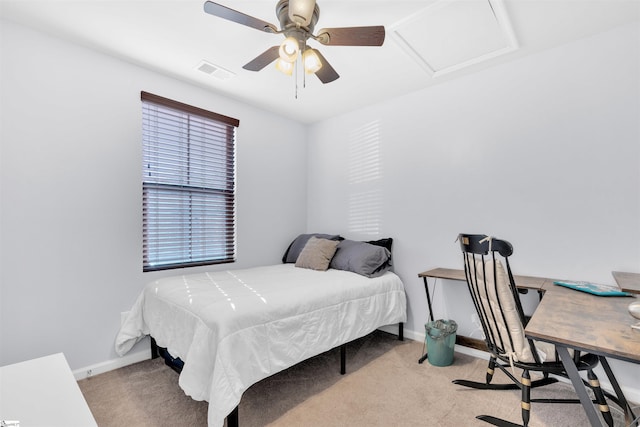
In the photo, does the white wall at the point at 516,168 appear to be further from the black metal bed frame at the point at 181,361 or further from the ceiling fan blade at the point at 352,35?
the ceiling fan blade at the point at 352,35

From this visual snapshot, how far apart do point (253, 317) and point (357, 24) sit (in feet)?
6.75

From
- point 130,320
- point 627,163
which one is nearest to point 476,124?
point 627,163

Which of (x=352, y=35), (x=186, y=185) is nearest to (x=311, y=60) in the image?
(x=352, y=35)

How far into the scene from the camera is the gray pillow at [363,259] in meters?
2.91

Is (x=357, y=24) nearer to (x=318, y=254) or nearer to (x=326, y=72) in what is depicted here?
(x=326, y=72)

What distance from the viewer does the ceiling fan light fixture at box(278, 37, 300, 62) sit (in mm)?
1688

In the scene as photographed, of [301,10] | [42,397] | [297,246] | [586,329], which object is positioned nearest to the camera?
[42,397]

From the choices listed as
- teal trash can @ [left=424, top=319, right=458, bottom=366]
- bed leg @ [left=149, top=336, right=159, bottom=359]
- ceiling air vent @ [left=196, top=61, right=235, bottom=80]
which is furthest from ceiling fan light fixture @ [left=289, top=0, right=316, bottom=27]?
bed leg @ [left=149, top=336, right=159, bottom=359]

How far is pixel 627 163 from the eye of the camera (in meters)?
2.09

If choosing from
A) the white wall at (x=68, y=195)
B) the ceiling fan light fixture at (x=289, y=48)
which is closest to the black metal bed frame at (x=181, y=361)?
the white wall at (x=68, y=195)

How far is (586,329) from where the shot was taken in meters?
1.18

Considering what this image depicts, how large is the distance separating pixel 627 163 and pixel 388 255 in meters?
1.90

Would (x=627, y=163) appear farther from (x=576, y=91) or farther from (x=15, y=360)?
(x=15, y=360)

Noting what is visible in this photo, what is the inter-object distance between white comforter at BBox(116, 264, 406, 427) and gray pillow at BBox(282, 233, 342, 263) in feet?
2.01
